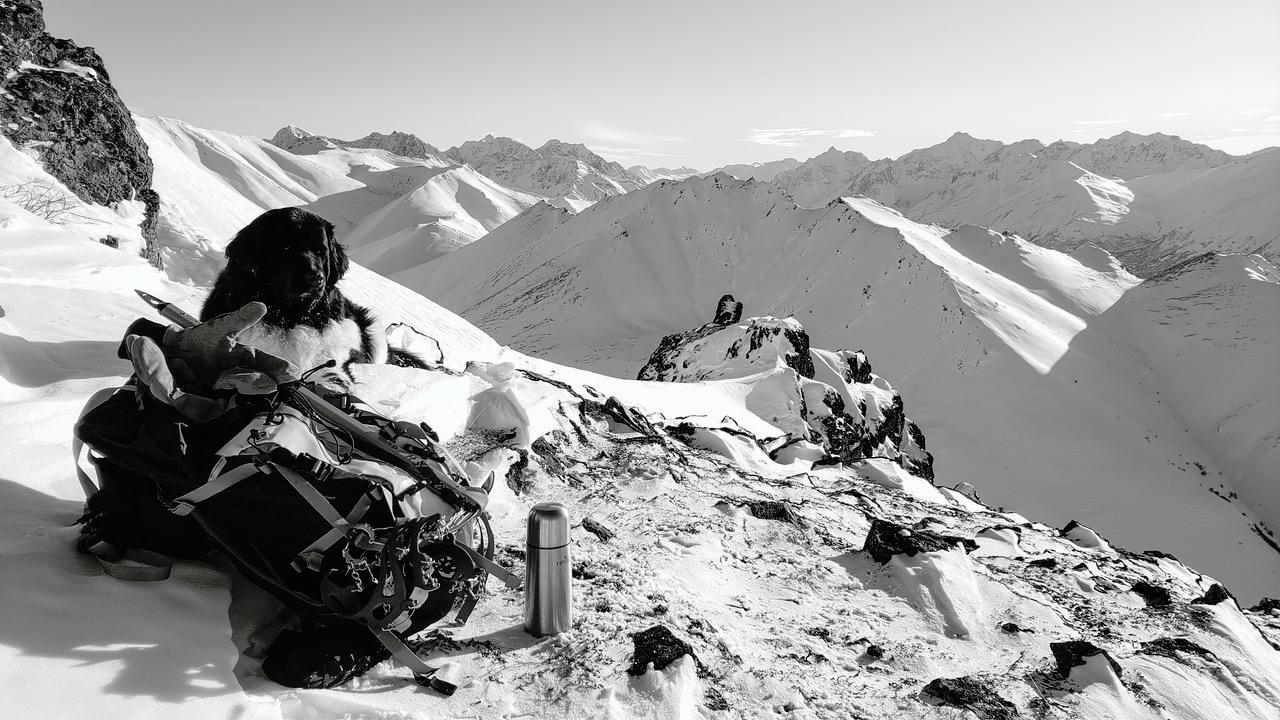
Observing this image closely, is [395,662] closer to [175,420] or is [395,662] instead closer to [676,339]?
[175,420]

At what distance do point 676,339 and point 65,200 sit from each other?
16.4 meters

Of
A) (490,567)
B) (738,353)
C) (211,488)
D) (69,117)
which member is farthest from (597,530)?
(738,353)

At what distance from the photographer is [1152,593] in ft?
15.3

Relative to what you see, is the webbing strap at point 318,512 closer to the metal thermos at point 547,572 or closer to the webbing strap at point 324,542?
the webbing strap at point 324,542

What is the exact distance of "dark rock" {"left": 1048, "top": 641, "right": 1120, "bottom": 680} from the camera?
3.23m

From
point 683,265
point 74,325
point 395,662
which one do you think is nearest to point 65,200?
point 74,325

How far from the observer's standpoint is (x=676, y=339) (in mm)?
21922

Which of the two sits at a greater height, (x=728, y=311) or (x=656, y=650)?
(x=656, y=650)

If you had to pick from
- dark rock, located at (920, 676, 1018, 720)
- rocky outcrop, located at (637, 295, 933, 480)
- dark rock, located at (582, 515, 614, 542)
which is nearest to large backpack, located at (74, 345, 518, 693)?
dark rock, located at (582, 515, 614, 542)

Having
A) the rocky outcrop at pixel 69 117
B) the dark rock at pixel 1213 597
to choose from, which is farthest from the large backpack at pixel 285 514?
the rocky outcrop at pixel 69 117

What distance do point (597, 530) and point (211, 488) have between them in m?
2.24

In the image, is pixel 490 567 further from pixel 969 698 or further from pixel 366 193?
pixel 366 193

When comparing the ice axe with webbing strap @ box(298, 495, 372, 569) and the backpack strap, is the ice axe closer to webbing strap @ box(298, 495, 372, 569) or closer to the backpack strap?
Answer: webbing strap @ box(298, 495, 372, 569)

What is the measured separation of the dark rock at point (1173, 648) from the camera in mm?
3637
